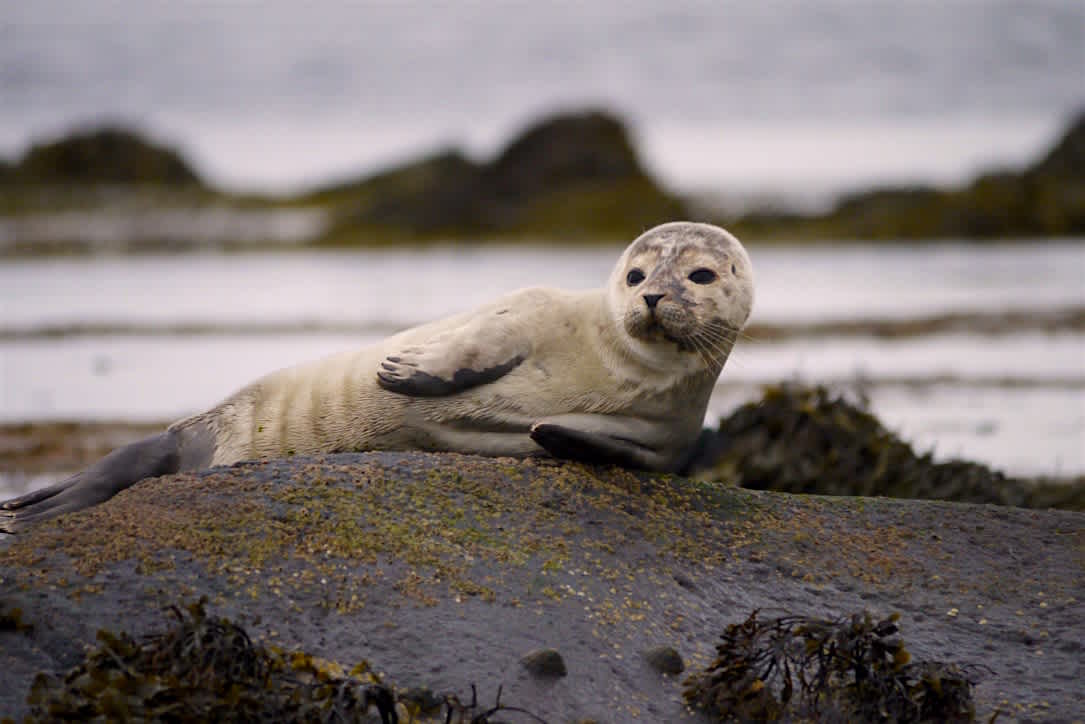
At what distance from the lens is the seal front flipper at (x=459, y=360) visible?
16.2ft

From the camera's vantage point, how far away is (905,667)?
3.93 metres

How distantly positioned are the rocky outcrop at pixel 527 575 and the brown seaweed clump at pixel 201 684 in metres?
0.06

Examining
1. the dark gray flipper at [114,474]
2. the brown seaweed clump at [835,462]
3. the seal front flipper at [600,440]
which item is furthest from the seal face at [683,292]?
the brown seaweed clump at [835,462]

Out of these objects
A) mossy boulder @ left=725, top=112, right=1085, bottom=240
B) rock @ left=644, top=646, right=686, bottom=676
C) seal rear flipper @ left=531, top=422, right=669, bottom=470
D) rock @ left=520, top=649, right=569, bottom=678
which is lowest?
rock @ left=520, top=649, right=569, bottom=678

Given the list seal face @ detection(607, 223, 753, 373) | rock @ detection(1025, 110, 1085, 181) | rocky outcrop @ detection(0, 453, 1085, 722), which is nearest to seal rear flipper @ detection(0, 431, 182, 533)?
rocky outcrop @ detection(0, 453, 1085, 722)

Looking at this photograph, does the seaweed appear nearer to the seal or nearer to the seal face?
the seal

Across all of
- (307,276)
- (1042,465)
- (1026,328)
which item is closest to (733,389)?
(1042,465)

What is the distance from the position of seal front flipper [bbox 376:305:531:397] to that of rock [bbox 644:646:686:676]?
1.37 metres

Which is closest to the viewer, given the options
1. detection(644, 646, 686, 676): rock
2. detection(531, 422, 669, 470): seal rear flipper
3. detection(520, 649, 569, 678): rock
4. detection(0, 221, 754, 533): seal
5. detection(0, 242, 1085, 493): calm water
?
detection(520, 649, 569, 678): rock

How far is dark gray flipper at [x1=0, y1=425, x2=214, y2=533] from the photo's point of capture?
496 cm

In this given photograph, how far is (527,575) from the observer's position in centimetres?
420

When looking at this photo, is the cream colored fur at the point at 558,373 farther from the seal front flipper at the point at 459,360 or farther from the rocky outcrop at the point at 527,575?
the rocky outcrop at the point at 527,575

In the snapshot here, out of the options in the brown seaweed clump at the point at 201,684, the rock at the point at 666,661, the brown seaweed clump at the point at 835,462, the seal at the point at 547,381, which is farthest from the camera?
the brown seaweed clump at the point at 835,462

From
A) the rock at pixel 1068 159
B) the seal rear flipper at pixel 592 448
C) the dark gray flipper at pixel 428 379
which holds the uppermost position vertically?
the rock at pixel 1068 159
